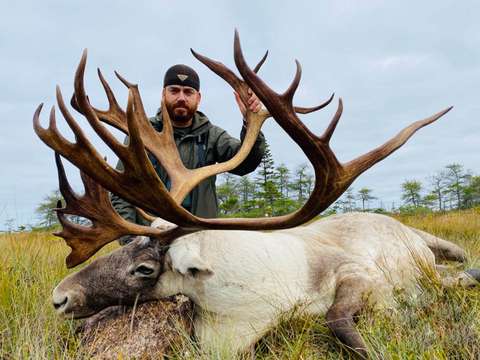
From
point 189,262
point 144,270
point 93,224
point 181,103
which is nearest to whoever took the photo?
point 189,262

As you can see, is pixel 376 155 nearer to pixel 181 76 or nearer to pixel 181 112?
pixel 181 112

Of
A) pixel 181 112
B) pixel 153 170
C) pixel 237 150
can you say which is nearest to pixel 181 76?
pixel 181 112

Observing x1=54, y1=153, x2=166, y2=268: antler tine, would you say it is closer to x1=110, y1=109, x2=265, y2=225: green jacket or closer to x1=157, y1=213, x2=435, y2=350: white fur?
x1=157, y1=213, x2=435, y2=350: white fur

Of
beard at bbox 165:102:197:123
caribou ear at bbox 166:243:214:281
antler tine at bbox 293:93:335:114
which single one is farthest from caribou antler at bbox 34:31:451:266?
beard at bbox 165:102:197:123

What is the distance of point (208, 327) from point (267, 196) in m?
21.2

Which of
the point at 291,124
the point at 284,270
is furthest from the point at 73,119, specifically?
the point at 284,270

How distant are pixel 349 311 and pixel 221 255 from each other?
100 centimetres

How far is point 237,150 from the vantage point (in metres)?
5.12

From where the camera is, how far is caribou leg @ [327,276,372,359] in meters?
2.26

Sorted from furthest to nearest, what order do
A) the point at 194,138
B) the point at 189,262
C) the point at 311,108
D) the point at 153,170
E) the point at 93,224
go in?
the point at 194,138 < the point at 311,108 < the point at 93,224 < the point at 189,262 < the point at 153,170

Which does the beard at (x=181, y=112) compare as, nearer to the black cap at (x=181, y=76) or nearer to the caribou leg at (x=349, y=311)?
the black cap at (x=181, y=76)

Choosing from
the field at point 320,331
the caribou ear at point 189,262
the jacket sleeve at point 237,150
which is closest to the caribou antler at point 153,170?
the caribou ear at point 189,262

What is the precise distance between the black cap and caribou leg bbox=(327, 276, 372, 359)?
3.48 meters

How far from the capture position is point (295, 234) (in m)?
3.72
